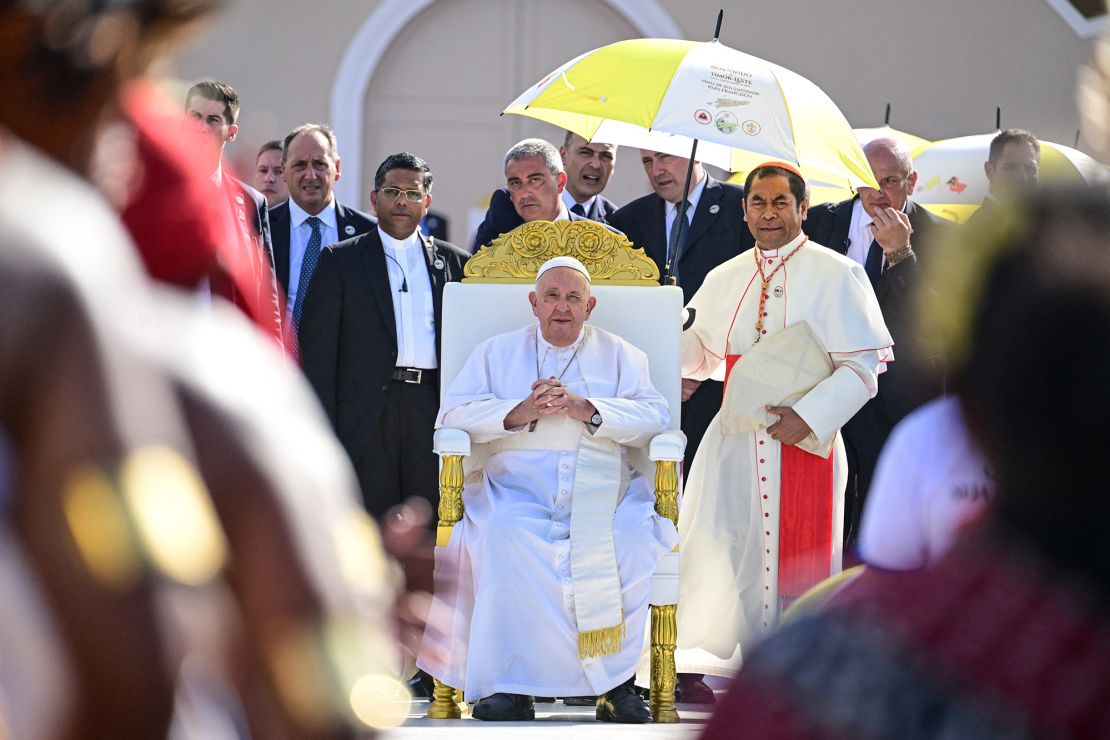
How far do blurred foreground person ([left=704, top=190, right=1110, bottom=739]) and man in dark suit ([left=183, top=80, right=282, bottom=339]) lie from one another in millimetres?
859

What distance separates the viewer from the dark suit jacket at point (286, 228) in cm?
729

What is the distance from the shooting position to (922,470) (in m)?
1.99

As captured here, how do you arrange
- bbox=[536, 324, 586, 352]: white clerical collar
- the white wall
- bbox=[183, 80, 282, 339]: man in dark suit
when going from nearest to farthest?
bbox=[183, 80, 282, 339]: man in dark suit, bbox=[536, 324, 586, 352]: white clerical collar, the white wall

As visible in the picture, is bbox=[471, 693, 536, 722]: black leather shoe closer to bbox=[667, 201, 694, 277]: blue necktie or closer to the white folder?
the white folder

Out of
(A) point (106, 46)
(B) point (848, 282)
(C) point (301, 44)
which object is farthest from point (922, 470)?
(C) point (301, 44)

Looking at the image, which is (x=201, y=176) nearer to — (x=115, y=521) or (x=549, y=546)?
(x=115, y=521)

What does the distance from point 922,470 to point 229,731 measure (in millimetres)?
1195

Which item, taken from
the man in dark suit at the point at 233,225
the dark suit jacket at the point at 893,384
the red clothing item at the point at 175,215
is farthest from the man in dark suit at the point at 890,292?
the red clothing item at the point at 175,215

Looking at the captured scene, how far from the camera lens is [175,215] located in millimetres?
1596

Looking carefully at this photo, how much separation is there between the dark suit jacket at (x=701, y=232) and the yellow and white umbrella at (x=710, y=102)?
634mm

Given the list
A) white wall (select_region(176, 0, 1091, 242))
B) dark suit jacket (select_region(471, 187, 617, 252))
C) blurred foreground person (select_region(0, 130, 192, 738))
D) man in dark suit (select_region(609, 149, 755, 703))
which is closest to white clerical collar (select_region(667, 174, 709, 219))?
man in dark suit (select_region(609, 149, 755, 703))

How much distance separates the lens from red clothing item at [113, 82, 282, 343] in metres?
1.50

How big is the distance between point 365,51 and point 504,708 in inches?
286

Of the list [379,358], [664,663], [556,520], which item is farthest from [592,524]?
[379,358]
